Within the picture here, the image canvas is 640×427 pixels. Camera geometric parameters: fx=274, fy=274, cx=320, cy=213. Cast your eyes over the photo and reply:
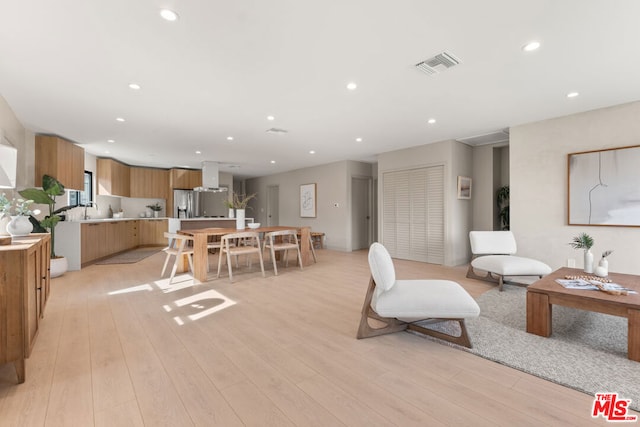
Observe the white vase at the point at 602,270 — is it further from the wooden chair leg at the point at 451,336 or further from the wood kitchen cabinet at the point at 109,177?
the wood kitchen cabinet at the point at 109,177

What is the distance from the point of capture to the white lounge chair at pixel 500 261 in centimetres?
356

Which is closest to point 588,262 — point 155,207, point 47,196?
point 47,196

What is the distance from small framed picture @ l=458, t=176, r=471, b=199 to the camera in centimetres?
549

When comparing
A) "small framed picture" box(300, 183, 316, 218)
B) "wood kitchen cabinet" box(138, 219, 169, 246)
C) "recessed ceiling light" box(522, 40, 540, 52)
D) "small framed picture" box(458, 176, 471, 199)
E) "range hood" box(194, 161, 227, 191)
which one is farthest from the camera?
"small framed picture" box(300, 183, 316, 218)

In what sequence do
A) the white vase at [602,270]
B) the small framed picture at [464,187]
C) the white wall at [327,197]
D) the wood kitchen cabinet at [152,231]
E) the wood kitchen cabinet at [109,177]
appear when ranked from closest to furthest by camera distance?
the white vase at [602,270]
the small framed picture at [464,187]
the wood kitchen cabinet at [109,177]
the white wall at [327,197]
the wood kitchen cabinet at [152,231]

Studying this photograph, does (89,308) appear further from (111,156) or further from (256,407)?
(111,156)

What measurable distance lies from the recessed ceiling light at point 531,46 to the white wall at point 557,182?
244 cm

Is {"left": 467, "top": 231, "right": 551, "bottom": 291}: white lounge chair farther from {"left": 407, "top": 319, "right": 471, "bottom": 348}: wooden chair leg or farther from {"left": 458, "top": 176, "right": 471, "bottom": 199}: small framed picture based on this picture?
{"left": 407, "top": 319, "right": 471, "bottom": 348}: wooden chair leg

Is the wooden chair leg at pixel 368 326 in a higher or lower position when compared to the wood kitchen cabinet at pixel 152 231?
lower

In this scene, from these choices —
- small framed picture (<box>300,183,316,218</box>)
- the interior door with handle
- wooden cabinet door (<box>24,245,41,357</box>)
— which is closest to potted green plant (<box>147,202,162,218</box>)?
Result: the interior door with handle

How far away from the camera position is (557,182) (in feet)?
13.5

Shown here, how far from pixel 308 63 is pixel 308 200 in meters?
6.08

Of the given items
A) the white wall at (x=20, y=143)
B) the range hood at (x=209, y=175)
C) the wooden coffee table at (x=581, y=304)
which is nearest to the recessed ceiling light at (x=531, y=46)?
the wooden coffee table at (x=581, y=304)

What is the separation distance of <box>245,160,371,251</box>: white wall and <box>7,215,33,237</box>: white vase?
235 inches
